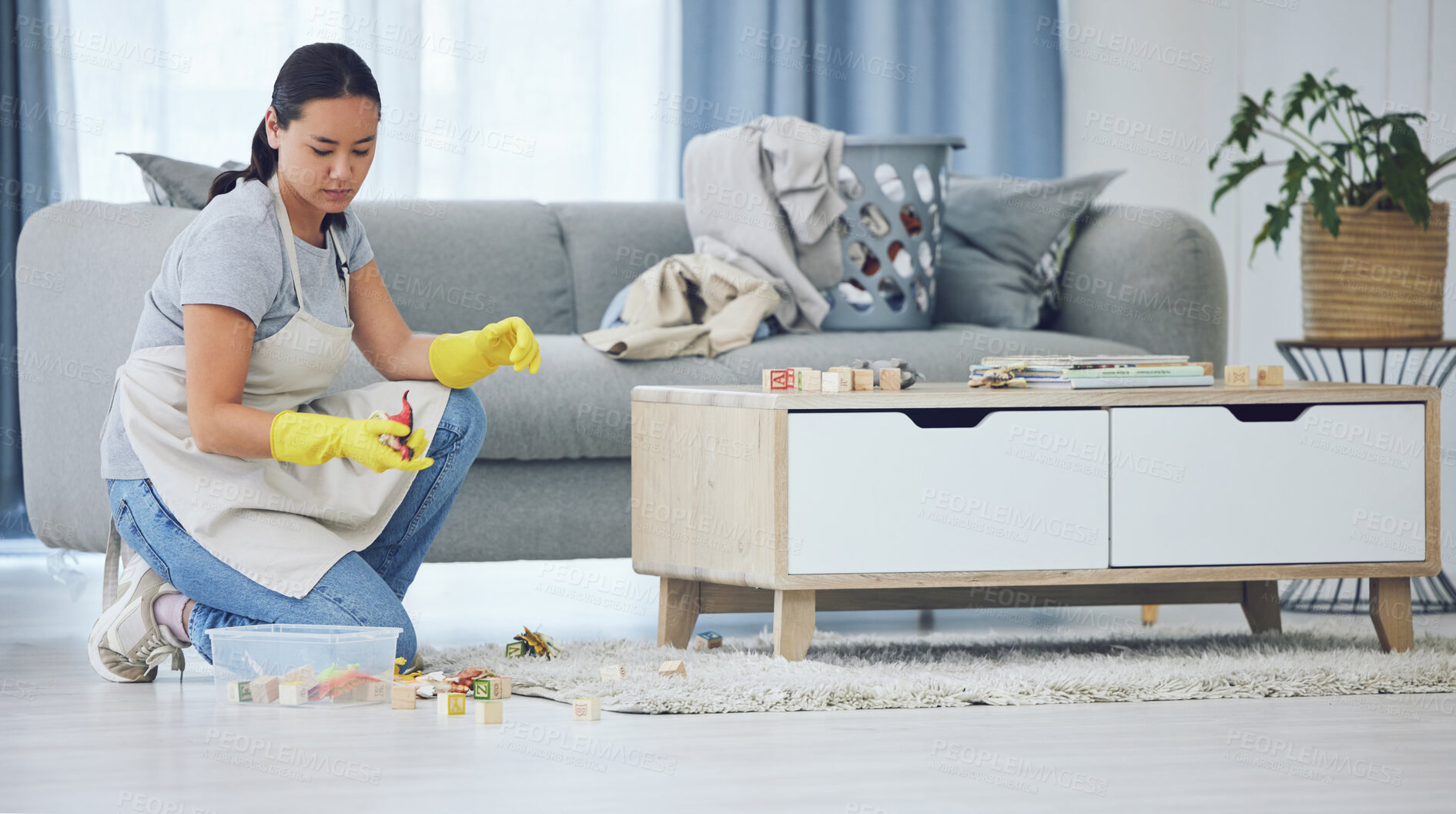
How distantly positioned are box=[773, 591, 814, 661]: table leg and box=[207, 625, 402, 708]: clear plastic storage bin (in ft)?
1.49

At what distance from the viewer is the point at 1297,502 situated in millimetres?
1937

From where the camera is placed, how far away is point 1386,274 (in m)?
2.64

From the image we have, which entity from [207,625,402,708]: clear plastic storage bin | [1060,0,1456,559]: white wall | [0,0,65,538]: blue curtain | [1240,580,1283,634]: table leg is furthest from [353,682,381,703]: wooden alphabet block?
[1060,0,1456,559]: white wall

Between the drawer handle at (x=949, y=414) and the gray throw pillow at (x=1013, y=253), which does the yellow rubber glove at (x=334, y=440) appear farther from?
the gray throw pillow at (x=1013, y=253)

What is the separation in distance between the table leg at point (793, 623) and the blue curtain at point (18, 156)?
246 cm

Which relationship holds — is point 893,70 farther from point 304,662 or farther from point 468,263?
point 304,662

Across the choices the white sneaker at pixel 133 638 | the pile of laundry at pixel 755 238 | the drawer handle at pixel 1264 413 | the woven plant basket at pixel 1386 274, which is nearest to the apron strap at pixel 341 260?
the white sneaker at pixel 133 638

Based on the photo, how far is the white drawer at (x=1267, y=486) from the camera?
6.25 feet

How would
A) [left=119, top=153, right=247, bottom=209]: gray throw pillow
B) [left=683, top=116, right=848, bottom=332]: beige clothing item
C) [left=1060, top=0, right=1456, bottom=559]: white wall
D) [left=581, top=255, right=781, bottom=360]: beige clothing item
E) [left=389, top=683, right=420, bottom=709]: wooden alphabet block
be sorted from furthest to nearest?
1. [left=1060, top=0, right=1456, bottom=559]: white wall
2. [left=683, top=116, right=848, bottom=332]: beige clothing item
3. [left=119, top=153, right=247, bottom=209]: gray throw pillow
4. [left=581, top=255, right=781, bottom=360]: beige clothing item
5. [left=389, top=683, right=420, bottom=709]: wooden alphabet block

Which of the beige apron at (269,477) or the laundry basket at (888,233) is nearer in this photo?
the beige apron at (269,477)

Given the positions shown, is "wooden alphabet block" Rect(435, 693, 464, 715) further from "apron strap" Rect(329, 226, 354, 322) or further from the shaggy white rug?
"apron strap" Rect(329, 226, 354, 322)

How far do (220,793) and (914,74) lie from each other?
10.6 ft

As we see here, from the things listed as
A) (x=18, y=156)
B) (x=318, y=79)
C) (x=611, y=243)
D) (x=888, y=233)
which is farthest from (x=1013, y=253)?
(x=18, y=156)

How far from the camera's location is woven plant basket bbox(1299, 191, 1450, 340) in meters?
2.64
